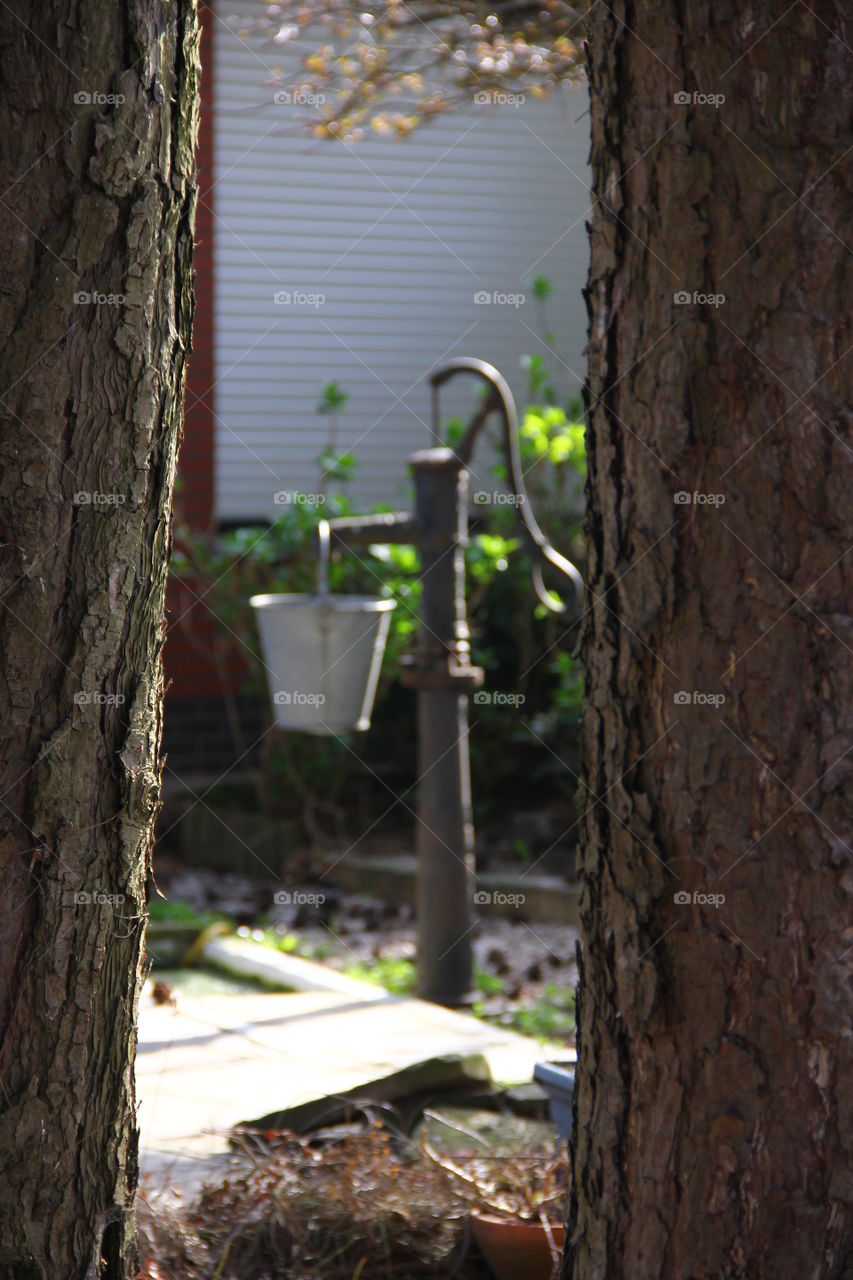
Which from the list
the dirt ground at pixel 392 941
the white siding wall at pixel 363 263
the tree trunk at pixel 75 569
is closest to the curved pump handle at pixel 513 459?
the dirt ground at pixel 392 941

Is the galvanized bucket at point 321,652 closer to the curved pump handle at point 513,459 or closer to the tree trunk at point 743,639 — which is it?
the curved pump handle at point 513,459

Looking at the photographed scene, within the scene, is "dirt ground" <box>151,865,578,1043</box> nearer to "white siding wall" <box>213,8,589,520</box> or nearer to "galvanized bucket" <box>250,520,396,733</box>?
"galvanized bucket" <box>250,520,396,733</box>

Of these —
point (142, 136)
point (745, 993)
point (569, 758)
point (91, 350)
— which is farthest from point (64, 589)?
point (569, 758)

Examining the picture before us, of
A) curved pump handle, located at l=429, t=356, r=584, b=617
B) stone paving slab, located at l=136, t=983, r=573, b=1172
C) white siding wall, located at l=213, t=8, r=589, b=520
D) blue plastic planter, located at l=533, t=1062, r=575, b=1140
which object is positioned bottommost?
stone paving slab, located at l=136, t=983, r=573, b=1172

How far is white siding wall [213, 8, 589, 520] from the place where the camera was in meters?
8.91

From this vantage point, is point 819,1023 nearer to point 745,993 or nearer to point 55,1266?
point 745,993

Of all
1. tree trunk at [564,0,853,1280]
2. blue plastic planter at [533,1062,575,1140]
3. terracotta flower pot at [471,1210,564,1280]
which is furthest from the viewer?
blue plastic planter at [533,1062,575,1140]

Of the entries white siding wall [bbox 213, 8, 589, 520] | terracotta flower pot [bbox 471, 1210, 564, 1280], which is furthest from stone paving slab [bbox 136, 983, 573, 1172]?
white siding wall [bbox 213, 8, 589, 520]

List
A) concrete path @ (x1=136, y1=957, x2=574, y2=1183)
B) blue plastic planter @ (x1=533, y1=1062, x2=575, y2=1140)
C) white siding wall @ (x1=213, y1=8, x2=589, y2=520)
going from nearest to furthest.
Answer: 1. blue plastic planter @ (x1=533, y1=1062, x2=575, y2=1140)
2. concrete path @ (x1=136, y1=957, x2=574, y2=1183)
3. white siding wall @ (x1=213, y1=8, x2=589, y2=520)

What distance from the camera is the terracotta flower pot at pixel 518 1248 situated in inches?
96.6

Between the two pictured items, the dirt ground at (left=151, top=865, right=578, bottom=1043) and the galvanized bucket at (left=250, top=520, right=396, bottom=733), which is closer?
the galvanized bucket at (left=250, top=520, right=396, bottom=733)

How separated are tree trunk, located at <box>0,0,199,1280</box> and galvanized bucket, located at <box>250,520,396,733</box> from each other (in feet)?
8.84

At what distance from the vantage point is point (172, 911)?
5.91 metres

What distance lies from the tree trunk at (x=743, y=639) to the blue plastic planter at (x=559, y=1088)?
3.38ft
